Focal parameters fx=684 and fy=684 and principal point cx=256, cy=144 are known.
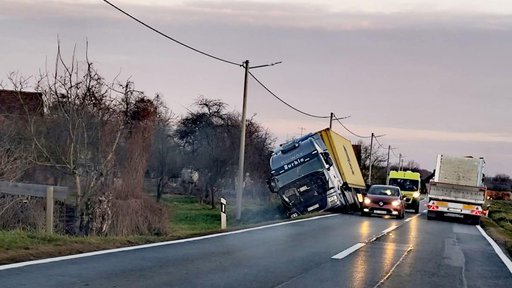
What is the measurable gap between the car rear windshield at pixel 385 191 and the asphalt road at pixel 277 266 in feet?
50.0

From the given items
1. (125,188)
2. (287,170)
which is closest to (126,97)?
(125,188)

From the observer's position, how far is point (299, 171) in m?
30.9

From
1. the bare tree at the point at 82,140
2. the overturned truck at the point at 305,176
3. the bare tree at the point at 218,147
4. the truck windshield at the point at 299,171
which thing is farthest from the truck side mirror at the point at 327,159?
the bare tree at the point at 218,147

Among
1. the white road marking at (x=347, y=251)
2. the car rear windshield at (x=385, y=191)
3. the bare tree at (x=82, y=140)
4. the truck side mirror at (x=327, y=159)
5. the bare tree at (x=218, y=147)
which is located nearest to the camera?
the white road marking at (x=347, y=251)

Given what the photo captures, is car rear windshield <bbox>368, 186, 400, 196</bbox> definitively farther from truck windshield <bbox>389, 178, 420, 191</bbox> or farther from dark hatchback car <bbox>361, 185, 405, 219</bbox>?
truck windshield <bbox>389, 178, 420, 191</bbox>

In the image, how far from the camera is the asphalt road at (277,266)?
949 cm

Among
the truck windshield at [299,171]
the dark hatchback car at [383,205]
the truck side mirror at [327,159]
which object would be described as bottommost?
the dark hatchback car at [383,205]

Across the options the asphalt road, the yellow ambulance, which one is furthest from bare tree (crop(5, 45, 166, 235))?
the yellow ambulance

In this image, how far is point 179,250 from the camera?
13422 millimetres

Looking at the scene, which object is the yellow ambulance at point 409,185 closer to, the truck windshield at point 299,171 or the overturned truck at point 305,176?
the overturned truck at point 305,176

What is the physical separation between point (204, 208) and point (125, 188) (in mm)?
25150

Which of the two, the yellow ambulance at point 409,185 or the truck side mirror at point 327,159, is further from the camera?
the yellow ambulance at point 409,185

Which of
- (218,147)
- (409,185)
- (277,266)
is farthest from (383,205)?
(218,147)

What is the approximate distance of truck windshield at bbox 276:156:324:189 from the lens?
30.5 m
